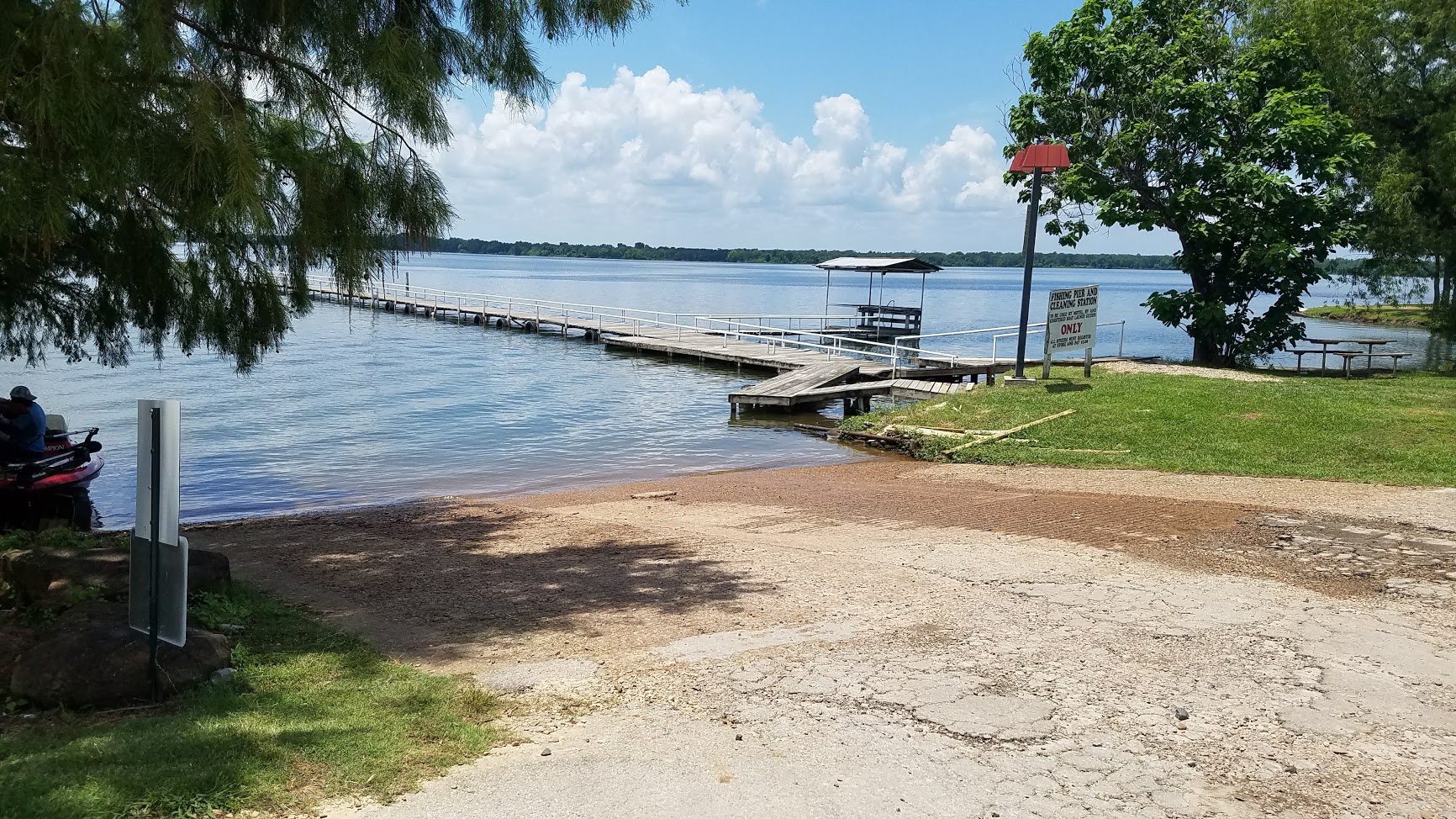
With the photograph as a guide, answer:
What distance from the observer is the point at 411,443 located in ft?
65.9

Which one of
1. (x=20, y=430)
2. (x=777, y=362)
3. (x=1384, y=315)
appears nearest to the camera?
(x=20, y=430)

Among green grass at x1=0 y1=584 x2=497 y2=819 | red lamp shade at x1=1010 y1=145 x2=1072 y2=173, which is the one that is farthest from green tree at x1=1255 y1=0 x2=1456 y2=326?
green grass at x1=0 y1=584 x2=497 y2=819

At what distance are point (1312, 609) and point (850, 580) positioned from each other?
305 cm

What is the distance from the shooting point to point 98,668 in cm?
497

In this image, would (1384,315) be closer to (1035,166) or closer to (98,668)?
(1035,166)

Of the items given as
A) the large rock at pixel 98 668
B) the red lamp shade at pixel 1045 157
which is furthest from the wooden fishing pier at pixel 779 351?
the red lamp shade at pixel 1045 157

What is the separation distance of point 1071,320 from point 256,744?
1680 cm

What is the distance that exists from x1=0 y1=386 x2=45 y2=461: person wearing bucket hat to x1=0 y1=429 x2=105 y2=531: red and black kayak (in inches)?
3.6

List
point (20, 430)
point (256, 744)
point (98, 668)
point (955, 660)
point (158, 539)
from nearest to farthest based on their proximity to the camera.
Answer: point (256, 744)
point (158, 539)
point (98, 668)
point (955, 660)
point (20, 430)

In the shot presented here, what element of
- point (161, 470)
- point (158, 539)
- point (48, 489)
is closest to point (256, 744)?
point (158, 539)

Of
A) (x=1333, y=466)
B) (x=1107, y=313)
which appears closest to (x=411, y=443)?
(x=1333, y=466)

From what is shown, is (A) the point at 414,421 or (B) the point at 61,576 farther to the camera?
(A) the point at 414,421

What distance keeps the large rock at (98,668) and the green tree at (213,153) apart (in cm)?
193

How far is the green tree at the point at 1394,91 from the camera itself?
22.7 meters
